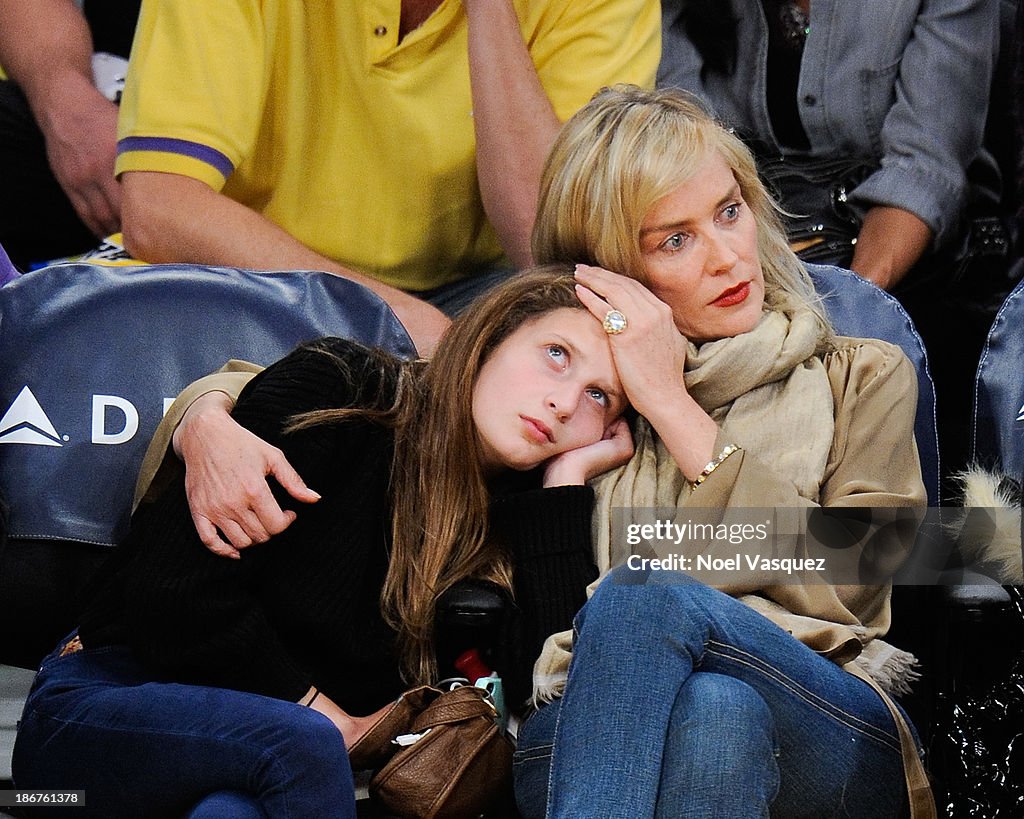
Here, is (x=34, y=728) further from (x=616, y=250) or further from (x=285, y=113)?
(x=285, y=113)

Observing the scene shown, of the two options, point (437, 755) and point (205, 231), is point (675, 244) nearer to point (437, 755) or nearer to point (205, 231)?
point (437, 755)

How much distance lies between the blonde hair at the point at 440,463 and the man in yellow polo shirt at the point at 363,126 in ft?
1.74

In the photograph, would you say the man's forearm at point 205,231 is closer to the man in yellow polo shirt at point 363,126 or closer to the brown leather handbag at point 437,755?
the man in yellow polo shirt at point 363,126

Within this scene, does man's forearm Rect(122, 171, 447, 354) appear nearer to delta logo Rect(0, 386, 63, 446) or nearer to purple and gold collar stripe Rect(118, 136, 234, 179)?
purple and gold collar stripe Rect(118, 136, 234, 179)

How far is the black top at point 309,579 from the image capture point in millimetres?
1750

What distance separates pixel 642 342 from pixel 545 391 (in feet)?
0.49

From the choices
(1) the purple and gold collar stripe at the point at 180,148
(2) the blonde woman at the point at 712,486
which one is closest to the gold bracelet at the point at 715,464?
(2) the blonde woman at the point at 712,486

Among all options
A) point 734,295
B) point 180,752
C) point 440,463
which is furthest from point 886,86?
point 180,752

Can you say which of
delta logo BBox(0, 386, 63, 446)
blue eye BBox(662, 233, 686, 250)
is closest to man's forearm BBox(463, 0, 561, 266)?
blue eye BBox(662, 233, 686, 250)

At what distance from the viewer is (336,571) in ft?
6.09

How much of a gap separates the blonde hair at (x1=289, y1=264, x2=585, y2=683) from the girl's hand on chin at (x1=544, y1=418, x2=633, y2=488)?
103mm

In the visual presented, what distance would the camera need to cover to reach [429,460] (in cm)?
194

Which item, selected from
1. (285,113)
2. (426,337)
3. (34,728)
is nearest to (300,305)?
(426,337)

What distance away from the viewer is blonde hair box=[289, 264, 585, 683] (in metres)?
1.86
